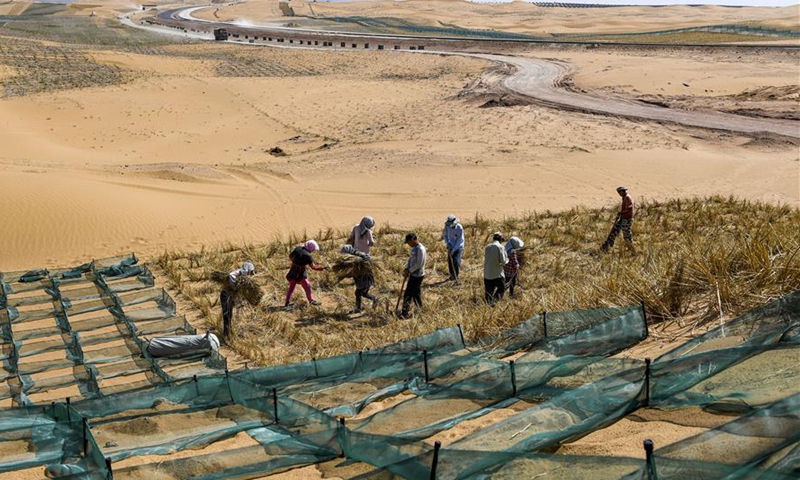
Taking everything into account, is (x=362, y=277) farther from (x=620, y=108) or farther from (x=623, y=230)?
(x=620, y=108)

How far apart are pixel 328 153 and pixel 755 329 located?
796 inches

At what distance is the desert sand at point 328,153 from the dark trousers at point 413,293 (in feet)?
19.6

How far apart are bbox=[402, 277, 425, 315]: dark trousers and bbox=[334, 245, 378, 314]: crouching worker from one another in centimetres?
52

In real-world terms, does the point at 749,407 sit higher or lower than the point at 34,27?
lower

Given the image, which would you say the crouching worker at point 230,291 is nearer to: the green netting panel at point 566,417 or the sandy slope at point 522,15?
the green netting panel at point 566,417

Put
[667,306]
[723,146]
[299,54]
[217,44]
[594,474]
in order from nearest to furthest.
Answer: [594,474], [667,306], [723,146], [299,54], [217,44]

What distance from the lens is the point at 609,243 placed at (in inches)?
575

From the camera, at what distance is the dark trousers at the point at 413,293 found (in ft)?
37.6

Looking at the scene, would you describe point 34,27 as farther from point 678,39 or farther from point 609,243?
point 609,243

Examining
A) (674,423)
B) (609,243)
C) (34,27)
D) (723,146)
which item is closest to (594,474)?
(674,423)

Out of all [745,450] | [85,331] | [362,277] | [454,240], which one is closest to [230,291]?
[362,277]

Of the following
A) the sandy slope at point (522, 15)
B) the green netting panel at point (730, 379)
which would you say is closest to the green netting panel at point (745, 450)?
the green netting panel at point (730, 379)

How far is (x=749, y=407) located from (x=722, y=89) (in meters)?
34.0

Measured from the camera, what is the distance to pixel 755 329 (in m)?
7.23
